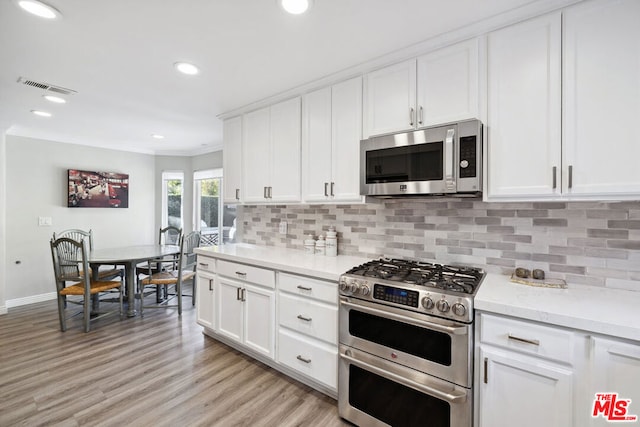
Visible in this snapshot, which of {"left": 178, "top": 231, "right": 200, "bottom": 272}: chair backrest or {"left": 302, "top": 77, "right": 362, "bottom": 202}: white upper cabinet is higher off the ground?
{"left": 302, "top": 77, "right": 362, "bottom": 202}: white upper cabinet

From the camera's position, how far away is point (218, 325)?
283 cm

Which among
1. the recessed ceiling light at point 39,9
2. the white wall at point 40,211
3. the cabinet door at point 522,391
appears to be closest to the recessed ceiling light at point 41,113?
the white wall at point 40,211

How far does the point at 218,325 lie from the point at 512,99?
2917 mm

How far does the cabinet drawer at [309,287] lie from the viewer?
6.54ft

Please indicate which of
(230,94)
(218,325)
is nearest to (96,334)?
(218,325)

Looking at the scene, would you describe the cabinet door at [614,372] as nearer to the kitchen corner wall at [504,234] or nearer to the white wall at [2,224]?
the kitchen corner wall at [504,234]

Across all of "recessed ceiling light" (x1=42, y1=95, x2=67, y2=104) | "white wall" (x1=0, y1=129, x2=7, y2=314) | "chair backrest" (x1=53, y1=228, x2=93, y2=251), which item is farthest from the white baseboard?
"recessed ceiling light" (x1=42, y1=95, x2=67, y2=104)

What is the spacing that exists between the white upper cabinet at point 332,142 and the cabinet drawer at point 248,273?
719 millimetres

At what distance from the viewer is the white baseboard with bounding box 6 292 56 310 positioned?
4066 millimetres

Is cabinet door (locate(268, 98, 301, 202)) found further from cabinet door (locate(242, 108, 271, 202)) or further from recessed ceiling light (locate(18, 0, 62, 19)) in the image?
recessed ceiling light (locate(18, 0, 62, 19))

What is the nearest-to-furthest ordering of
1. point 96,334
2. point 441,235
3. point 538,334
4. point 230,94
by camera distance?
point 538,334, point 441,235, point 230,94, point 96,334

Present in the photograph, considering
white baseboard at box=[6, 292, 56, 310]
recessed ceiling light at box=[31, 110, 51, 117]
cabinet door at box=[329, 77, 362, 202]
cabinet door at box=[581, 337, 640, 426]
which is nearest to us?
cabinet door at box=[581, 337, 640, 426]

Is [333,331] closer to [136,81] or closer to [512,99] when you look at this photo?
[512,99]

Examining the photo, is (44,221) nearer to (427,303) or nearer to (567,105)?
(427,303)
